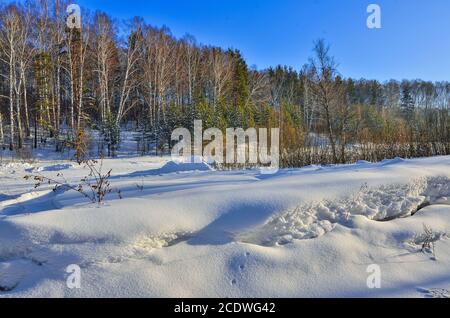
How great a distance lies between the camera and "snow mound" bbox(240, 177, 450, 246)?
9.20 feet

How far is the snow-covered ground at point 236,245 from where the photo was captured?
227cm

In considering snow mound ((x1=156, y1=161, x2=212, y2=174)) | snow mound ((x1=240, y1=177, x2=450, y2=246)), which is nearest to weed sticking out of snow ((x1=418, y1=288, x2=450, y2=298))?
snow mound ((x1=240, y1=177, x2=450, y2=246))

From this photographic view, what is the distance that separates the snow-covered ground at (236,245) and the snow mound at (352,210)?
10mm

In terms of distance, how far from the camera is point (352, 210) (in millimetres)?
3158

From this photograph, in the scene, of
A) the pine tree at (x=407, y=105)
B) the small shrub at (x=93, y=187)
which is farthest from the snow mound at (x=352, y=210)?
the pine tree at (x=407, y=105)

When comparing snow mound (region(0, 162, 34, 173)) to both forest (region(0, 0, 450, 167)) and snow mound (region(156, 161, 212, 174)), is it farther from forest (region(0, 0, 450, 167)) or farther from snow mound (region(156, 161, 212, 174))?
snow mound (region(156, 161, 212, 174))

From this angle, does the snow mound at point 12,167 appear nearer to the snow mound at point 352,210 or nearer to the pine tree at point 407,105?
the snow mound at point 352,210

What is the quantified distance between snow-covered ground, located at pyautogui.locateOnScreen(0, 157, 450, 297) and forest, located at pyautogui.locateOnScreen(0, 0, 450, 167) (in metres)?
6.36

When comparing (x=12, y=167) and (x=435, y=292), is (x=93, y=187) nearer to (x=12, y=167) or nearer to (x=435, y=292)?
(x=435, y=292)

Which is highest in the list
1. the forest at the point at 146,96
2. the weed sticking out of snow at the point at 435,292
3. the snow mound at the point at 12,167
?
the forest at the point at 146,96

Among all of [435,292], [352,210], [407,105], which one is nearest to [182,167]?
[352,210]

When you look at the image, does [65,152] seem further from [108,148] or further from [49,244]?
[49,244]

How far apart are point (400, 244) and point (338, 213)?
541 millimetres
